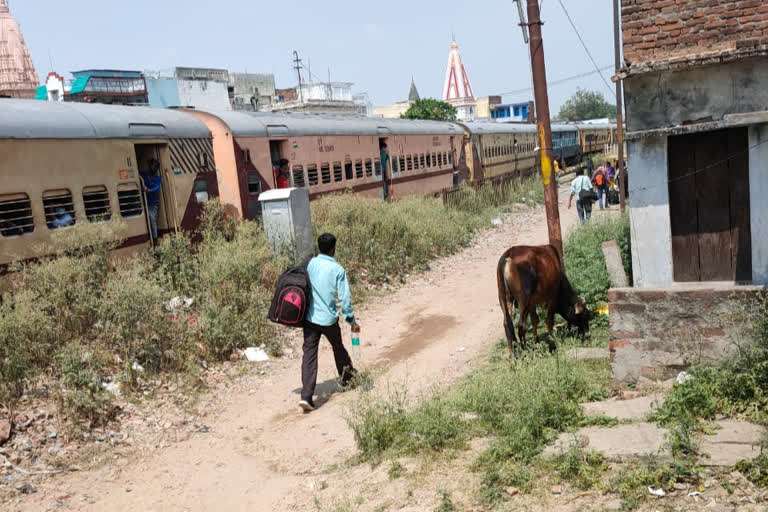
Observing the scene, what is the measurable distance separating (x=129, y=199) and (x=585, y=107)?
3962 inches

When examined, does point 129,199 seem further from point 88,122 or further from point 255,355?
point 255,355

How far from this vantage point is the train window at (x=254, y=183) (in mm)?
13328

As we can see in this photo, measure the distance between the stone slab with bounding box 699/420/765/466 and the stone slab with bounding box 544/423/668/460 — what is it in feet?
0.87

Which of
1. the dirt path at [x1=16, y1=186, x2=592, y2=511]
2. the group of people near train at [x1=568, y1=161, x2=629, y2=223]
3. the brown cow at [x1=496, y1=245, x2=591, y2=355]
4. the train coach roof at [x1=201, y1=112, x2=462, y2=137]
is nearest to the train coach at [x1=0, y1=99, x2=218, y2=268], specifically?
the train coach roof at [x1=201, y1=112, x2=462, y2=137]

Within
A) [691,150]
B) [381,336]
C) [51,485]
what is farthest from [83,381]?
[691,150]

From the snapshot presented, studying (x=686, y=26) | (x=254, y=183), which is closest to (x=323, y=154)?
(x=254, y=183)

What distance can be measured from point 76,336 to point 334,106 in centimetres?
4980

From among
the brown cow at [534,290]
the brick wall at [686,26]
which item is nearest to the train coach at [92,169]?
the brown cow at [534,290]

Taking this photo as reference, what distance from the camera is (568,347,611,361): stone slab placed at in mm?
6910

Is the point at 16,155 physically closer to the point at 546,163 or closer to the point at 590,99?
the point at 546,163

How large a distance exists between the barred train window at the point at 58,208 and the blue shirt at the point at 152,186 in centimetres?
179

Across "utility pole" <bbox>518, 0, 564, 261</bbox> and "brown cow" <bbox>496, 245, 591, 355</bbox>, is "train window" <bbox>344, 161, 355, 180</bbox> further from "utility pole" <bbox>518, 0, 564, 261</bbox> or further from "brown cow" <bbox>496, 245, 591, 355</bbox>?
"brown cow" <bbox>496, 245, 591, 355</bbox>

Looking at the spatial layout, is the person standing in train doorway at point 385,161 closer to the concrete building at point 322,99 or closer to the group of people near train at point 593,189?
the group of people near train at point 593,189

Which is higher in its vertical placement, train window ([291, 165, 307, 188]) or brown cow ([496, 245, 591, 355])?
train window ([291, 165, 307, 188])
